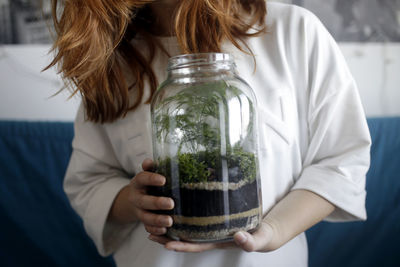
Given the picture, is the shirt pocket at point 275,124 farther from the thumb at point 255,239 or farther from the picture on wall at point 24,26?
the picture on wall at point 24,26

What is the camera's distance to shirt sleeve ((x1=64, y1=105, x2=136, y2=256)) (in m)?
0.77

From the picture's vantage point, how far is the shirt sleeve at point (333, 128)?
→ 660 mm

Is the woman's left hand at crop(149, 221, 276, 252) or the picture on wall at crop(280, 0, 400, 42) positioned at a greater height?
the picture on wall at crop(280, 0, 400, 42)

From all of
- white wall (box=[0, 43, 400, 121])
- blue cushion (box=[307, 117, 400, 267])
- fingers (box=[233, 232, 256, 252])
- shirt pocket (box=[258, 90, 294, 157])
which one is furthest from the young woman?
white wall (box=[0, 43, 400, 121])

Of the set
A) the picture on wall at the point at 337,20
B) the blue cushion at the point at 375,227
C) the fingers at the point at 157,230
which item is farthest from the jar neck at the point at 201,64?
the picture on wall at the point at 337,20

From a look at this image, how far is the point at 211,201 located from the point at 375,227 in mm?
944

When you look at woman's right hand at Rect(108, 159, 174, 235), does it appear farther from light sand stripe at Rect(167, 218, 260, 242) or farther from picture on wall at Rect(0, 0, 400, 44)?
picture on wall at Rect(0, 0, 400, 44)

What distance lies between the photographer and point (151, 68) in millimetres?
730

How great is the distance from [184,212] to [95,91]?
38 centimetres

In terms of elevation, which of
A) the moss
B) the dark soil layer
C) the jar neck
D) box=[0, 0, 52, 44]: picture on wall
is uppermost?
box=[0, 0, 52, 44]: picture on wall

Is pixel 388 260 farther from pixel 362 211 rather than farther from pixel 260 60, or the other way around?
pixel 260 60

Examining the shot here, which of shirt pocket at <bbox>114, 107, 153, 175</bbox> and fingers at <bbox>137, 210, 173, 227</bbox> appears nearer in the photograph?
fingers at <bbox>137, 210, 173, 227</bbox>

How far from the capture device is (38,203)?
4.24 feet

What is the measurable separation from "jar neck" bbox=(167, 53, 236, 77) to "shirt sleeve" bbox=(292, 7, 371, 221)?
0.74 ft
